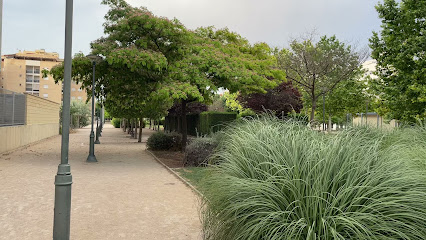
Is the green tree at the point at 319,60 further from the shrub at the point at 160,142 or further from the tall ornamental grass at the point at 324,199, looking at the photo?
the tall ornamental grass at the point at 324,199

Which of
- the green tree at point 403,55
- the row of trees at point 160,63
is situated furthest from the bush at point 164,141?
the green tree at point 403,55

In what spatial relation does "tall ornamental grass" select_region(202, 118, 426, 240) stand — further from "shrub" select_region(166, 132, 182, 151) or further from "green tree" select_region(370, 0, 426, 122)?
"shrub" select_region(166, 132, 182, 151)

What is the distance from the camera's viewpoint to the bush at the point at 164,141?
18.5 m

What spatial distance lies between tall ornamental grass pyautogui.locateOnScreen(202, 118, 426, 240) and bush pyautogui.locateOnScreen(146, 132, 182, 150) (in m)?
14.9

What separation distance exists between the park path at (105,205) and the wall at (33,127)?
640 centimetres

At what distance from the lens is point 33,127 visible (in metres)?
22.8

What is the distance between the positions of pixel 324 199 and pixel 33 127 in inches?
932

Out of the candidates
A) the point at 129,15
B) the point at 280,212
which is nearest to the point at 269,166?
the point at 280,212

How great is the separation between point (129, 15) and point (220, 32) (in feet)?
23.6

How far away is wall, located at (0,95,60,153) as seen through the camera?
16703 millimetres

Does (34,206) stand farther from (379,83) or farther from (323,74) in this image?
(323,74)

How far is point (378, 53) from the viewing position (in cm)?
1639

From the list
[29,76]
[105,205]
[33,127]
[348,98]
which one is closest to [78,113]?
[33,127]

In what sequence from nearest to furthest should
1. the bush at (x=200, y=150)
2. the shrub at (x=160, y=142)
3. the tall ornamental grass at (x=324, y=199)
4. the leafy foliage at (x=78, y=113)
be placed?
the tall ornamental grass at (x=324, y=199)
the bush at (x=200, y=150)
the shrub at (x=160, y=142)
the leafy foliage at (x=78, y=113)
